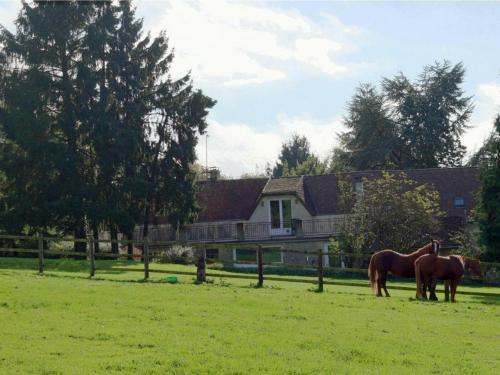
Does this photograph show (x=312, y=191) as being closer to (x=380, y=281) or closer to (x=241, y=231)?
(x=241, y=231)

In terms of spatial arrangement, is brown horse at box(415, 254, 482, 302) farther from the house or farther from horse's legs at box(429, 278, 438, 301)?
the house

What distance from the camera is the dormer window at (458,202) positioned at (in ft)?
166

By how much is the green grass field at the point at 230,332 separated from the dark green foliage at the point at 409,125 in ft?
161

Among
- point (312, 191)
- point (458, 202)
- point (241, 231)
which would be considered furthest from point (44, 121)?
point (458, 202)

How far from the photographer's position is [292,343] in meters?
12.7

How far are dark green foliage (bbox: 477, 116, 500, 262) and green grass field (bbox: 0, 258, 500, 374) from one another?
13.9m

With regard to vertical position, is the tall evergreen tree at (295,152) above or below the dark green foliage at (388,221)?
above

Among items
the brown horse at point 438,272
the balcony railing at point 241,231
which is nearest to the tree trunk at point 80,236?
the balcony railing at point 241,231

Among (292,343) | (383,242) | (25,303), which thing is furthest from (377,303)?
(383,242)

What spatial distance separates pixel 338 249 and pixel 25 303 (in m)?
29.1

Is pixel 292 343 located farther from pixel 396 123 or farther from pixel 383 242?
pixel 396 123

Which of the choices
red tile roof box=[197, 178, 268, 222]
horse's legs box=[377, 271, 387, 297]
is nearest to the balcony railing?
red tile roof box=[197, 178, 268, 222]

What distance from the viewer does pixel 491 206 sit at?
3453 centimetres

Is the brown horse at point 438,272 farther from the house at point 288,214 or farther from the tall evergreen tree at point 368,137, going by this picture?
the tall evergreen tree at point 368,137
